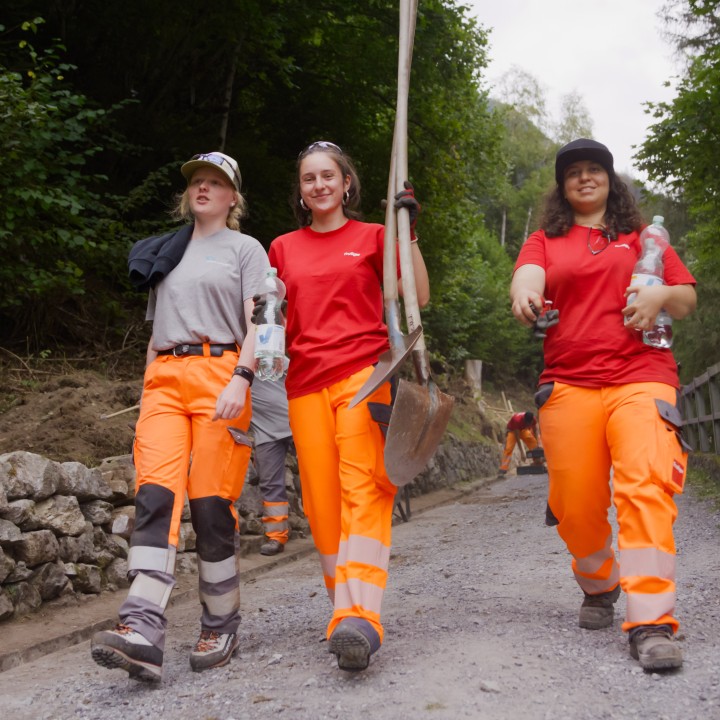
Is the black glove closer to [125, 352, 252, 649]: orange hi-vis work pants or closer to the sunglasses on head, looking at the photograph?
the sunglasses on head

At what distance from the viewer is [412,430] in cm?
374

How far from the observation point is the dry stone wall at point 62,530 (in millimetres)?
5191

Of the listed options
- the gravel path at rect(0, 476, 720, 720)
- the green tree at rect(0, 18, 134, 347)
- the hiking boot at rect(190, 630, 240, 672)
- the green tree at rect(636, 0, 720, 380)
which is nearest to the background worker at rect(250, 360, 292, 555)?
the gravel path at rect(0, 476, 720, 720)

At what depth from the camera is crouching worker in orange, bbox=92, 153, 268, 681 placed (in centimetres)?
361

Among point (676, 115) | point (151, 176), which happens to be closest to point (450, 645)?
point (151, 176)

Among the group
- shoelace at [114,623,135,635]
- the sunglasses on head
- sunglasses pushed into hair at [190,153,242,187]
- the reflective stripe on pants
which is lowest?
the reflective stripe on pants

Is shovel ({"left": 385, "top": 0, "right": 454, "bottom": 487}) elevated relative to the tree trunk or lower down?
lower down

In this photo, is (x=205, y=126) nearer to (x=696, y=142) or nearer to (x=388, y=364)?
(x=696, y=142)

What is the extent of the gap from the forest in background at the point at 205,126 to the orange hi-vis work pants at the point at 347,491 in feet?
16.0

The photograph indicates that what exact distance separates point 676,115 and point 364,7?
17.6ft

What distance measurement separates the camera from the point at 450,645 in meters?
3.86

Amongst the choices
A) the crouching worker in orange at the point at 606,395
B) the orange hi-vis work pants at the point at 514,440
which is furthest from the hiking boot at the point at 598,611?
the orange hi-vis work pants at the point at 514,440

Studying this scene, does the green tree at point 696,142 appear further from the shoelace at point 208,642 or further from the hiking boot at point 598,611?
the shoelace at point 208,642

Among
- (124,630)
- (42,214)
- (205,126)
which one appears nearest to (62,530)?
(124,630)
